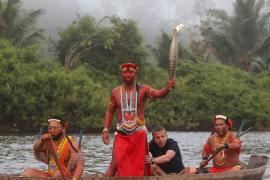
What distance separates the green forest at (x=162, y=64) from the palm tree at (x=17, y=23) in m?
0.05

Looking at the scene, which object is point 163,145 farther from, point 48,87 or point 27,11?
point 27,11

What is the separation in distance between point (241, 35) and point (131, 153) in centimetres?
2927

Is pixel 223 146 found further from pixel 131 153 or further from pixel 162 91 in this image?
pixel 162 91

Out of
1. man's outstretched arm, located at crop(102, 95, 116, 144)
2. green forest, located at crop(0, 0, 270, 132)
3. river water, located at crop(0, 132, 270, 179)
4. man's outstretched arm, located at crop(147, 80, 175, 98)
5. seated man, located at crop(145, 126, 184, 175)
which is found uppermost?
green forest, located at crop(0, 0, 270, 132)

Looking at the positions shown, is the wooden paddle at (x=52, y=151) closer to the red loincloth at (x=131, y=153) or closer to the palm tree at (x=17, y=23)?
the red loincloth at (x=131, y=153)

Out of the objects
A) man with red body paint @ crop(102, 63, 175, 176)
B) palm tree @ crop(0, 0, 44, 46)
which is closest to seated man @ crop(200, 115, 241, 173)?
man with red body paint @ crop(102, 63, 175, 176)

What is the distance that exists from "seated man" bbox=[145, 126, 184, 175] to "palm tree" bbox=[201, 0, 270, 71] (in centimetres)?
2828

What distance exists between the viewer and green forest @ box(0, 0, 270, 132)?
105ft

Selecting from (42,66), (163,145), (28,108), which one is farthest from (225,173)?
(42,66)

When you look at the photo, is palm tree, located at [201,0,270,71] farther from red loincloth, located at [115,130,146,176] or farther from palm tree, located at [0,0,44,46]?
red loincloth, located at [115,130,146,176]

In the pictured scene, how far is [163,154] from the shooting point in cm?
845

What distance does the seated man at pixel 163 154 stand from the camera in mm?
8258

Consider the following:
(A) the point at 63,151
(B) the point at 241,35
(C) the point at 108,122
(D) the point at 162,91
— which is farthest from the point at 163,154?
(B) the point at 241,35

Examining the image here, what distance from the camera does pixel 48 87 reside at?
30.7m
